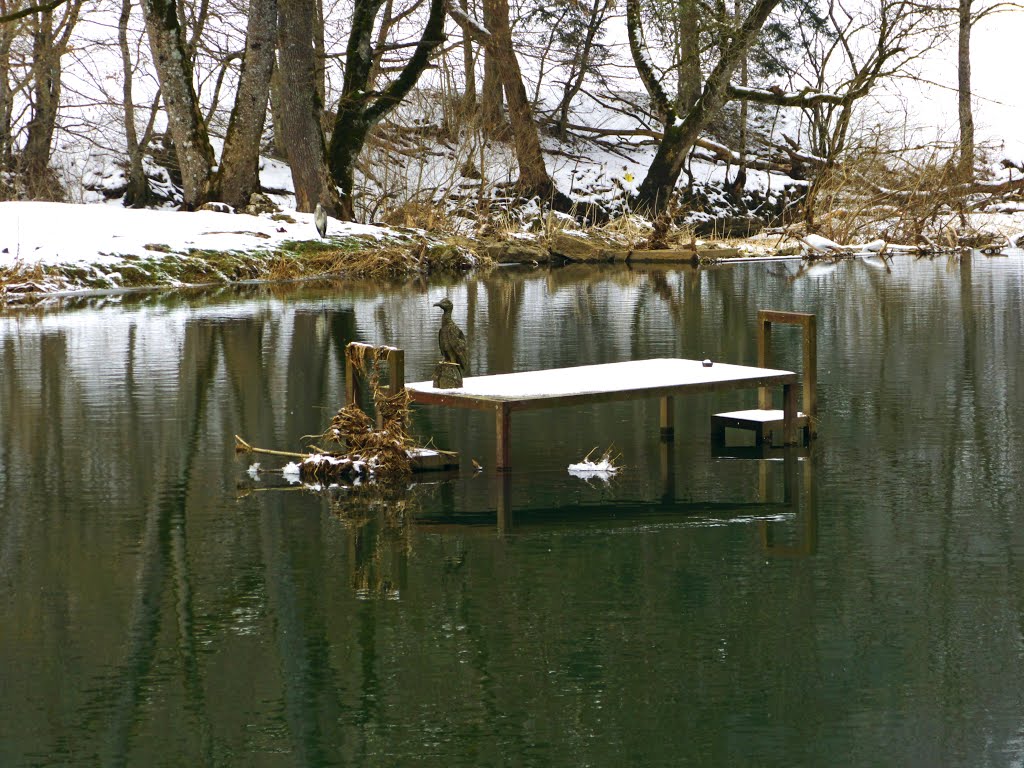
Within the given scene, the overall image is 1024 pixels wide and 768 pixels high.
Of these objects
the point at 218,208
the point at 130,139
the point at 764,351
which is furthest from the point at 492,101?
the point at 764,351

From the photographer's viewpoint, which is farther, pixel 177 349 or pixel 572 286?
pixel 572 286

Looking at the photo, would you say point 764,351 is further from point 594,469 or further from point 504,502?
point 504,502

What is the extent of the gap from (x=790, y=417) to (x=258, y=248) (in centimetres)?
1968

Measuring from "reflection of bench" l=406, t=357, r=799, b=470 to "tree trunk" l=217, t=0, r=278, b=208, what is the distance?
880 inches

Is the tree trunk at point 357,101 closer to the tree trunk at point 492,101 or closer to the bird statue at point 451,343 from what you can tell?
the tree trunk at point 492,101

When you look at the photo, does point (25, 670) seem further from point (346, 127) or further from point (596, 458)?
point (346, 127)

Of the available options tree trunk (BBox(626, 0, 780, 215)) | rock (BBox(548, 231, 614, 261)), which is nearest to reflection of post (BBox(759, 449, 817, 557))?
rock (BBox(548, 231, 614, 261))

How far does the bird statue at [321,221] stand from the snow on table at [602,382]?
1966cm

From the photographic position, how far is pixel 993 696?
530 cm

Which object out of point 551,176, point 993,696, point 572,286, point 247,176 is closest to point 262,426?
point 993,696

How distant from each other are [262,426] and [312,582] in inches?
178

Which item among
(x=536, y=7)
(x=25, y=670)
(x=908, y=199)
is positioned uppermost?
(x=536, y=7)

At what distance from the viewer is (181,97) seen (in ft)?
104

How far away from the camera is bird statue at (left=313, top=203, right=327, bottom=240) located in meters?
29.8
